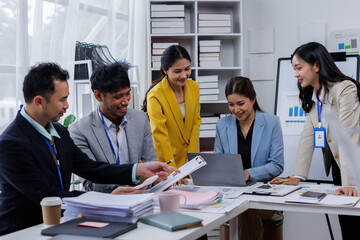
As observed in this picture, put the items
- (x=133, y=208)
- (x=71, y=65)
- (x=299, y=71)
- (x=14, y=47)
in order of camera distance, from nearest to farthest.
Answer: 1. (x=133, y=208)
2. (x=14, y=47)
3. (x=299, y=71)
4. (x=71, y=65)

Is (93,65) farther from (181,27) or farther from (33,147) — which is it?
(33,147)

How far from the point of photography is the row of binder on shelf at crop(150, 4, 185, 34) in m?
3.76

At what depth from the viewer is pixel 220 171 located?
2.20 metres

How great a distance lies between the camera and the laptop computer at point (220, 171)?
7.00ft

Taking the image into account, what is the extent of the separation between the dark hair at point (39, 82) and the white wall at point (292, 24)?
2.78m

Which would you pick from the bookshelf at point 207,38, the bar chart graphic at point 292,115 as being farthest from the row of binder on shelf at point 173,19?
the bar chart graphic at point 292,115

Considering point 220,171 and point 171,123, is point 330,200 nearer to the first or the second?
point 220,171

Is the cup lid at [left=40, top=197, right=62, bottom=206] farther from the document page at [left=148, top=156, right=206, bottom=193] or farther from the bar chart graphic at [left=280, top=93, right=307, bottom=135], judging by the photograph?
the bar chart graphic at [left=280, top=93, right=307, bottom=135]

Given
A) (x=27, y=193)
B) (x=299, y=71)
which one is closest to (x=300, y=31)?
(x=299, y=71)

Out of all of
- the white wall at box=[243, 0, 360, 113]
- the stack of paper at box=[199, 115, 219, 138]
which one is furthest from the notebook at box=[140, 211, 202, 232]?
the white wall at box=[243, 0, 360, 113]

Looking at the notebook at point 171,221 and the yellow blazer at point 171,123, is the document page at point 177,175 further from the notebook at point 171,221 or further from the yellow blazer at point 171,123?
the yellow blazer at point 171,123

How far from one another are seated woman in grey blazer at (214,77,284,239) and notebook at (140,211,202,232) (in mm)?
1010

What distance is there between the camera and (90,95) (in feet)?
9.75

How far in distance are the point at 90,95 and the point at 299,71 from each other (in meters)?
1.45
